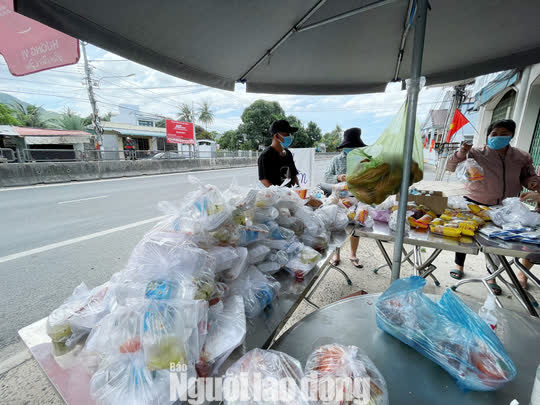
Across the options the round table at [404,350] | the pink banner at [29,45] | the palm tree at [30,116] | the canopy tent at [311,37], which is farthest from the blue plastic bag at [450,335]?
the palm tree at [30,116]

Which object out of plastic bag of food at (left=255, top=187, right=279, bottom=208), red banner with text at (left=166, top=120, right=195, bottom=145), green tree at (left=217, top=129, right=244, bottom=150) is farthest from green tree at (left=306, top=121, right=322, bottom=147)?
plastic bag of food at (left=255, top=187, right=279, bottom=208)

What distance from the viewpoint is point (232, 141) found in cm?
3300

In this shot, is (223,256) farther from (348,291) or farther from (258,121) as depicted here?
(258,121)

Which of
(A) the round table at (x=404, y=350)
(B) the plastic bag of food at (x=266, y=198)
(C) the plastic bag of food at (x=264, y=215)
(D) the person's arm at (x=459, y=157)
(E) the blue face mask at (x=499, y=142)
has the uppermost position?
(E) the blue face mask at (x=499, y=142)

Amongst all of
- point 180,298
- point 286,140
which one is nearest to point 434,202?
point 286,140

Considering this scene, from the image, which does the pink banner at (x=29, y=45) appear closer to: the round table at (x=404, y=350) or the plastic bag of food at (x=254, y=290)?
the plastic bag of food at (x=254, y=290)

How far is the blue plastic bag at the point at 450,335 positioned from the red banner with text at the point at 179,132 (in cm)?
2264

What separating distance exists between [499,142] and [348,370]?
3041 millimetres

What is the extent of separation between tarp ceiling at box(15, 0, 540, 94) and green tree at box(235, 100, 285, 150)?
2750cm

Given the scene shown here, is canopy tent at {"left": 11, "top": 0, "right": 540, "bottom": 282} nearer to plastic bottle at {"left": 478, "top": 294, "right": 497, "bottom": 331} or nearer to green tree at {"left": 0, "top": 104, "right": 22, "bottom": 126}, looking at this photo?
plastic bottle at {"left": 478, "top": 294, "right": 497, "bottom": 331}

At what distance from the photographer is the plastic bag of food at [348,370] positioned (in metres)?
0.67

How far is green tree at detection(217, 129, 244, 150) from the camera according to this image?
31906mm

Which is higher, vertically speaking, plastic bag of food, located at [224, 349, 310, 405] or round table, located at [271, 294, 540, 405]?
plastic bag of food, located at [224, 349, 310, 405]

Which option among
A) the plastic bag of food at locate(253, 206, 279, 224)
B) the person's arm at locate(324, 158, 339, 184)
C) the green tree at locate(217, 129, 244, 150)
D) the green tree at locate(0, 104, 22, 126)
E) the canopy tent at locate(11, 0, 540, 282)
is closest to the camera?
the canopy tent at locate(11, 0, 540, 282)
